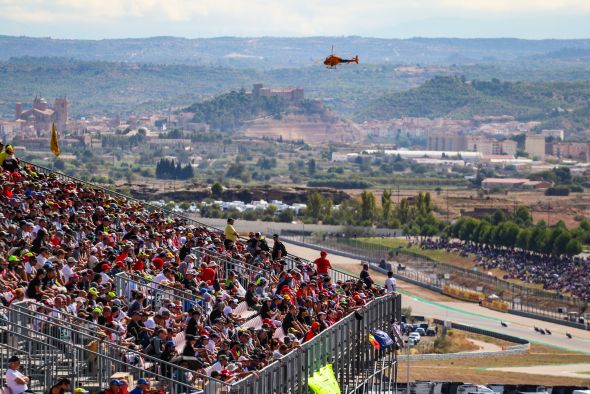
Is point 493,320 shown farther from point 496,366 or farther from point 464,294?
point 496,366

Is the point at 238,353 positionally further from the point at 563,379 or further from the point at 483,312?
the point at 483,312

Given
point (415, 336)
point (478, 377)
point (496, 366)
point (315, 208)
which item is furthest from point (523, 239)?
point (478, 377)

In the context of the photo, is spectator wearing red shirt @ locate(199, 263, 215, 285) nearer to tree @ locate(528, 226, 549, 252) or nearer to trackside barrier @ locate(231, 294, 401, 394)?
trackside barrier @ locate(231, 294, 401, 394)

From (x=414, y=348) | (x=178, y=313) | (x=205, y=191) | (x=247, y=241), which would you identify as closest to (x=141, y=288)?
(x=178, y=313)

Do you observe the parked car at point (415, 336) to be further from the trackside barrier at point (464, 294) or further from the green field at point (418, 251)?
the green field at point (418, 251)

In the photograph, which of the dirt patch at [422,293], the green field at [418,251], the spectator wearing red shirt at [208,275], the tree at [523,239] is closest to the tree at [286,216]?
the green field at [418,251]

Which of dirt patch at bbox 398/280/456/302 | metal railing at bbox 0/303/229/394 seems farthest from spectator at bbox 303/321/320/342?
dirt patch at bbox 398/280/456/302
